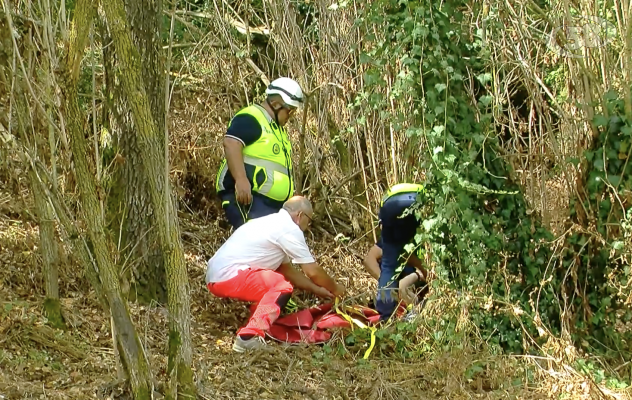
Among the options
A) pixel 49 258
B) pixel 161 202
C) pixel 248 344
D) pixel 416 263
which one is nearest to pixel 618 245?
pixel 416 263

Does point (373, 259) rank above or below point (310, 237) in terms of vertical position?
above

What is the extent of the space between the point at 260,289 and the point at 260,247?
0.95 ft

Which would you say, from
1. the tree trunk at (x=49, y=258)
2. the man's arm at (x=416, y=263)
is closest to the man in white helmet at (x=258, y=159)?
the man's arm at (x=416, y=263)

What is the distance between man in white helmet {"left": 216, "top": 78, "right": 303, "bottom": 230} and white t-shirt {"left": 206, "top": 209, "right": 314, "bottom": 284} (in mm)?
391

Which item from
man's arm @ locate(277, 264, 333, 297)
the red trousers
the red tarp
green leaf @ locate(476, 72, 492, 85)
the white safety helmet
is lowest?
the red tarp

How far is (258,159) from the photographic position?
642 centimetres

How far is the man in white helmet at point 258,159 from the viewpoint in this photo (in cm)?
631

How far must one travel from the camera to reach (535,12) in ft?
19.6

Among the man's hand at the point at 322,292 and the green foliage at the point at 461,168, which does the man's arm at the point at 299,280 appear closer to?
the man's hand at the point at 322,292

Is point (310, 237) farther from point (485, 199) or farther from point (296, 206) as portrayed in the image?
point (485, 199)

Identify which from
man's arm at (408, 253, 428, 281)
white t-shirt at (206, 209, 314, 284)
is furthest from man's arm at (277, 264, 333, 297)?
man's arm at (408, 253, 428, 281)

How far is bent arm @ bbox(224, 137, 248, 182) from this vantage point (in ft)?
20.5

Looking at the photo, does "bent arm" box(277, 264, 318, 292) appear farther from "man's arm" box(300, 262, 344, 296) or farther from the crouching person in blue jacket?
the crouching person in blue jacket

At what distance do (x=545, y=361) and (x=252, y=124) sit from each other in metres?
2.64
